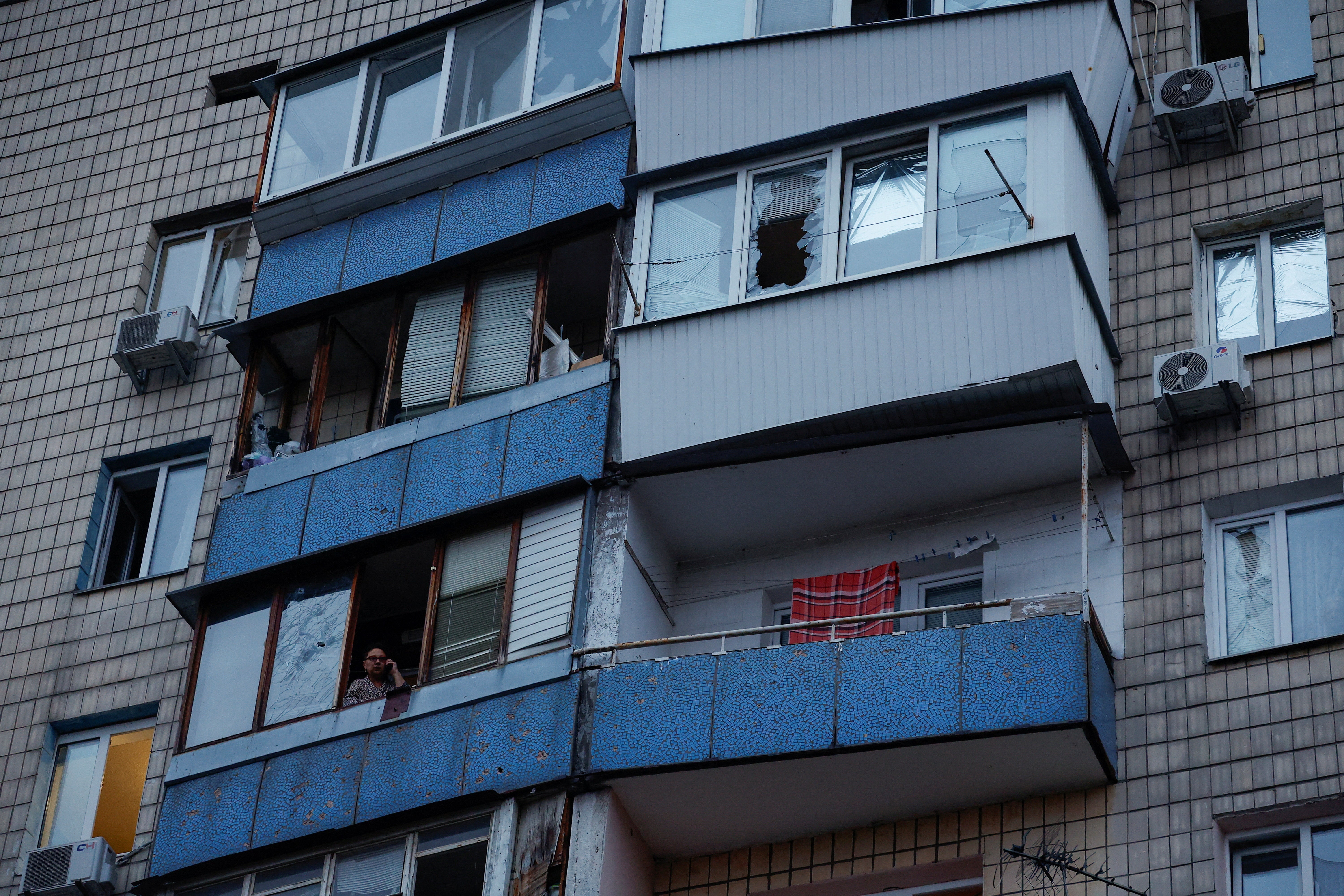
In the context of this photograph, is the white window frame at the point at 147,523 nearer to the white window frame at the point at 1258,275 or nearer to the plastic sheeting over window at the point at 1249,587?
the white window frame at the point at 1258,275

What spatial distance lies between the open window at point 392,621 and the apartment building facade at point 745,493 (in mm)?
46

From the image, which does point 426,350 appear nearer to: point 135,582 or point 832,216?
point 135,582

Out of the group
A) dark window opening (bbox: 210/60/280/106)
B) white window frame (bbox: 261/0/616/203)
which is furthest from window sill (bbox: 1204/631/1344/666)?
dark window opening (bbox: 210/60/280/106)

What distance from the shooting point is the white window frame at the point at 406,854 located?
616 inches

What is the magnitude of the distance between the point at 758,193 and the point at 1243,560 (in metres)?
4.83

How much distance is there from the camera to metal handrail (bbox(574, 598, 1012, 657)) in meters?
15.1

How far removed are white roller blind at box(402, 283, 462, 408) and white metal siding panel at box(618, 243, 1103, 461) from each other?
200 centimetres

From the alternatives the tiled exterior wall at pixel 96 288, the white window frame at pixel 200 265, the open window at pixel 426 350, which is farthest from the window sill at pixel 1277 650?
the white window frame at pixel 200 265

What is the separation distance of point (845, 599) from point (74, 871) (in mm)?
7152

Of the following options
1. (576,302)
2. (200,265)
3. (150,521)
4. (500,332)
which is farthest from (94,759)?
(576,302)

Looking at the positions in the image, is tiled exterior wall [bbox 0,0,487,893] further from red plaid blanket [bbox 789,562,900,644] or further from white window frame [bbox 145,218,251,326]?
red plaid blanket [bbox 789,562,900,644]

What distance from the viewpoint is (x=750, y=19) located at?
18.2 metres

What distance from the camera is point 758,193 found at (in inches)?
680

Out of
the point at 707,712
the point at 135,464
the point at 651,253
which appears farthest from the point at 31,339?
the point at 707,712
